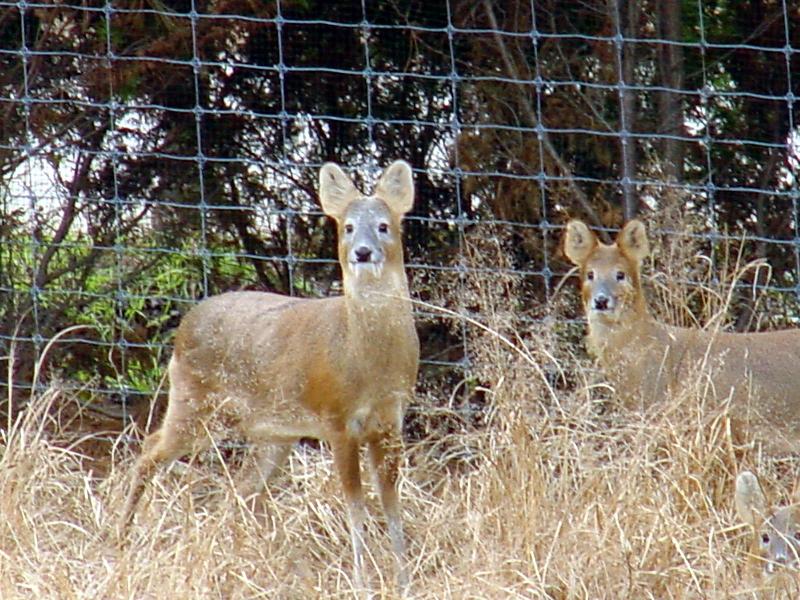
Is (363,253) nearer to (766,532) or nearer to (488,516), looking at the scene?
(488,516)

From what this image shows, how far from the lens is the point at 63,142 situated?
9.17 m

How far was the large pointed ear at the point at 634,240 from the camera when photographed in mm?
8266

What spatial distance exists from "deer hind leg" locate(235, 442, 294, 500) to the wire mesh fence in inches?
41.5

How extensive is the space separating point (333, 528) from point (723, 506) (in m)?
1.47

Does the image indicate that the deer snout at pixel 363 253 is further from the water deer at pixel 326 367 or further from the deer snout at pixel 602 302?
the deer snout at pixel 602 302

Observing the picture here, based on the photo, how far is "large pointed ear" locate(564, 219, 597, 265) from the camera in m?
8.39

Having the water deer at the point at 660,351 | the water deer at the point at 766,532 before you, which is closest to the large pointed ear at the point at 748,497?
the water deer at the point at 766,532

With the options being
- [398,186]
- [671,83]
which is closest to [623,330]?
[671,83]

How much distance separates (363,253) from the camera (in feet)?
23.9

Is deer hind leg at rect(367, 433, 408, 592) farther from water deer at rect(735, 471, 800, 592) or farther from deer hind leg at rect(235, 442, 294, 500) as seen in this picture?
water deer at rect(735, 471, 800, 592)

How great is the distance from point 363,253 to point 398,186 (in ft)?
1.37

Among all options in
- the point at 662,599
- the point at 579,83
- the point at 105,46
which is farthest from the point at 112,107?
the point at 662,599

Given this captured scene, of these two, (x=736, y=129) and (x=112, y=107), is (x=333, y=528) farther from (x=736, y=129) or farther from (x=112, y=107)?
(x=736, y=129)

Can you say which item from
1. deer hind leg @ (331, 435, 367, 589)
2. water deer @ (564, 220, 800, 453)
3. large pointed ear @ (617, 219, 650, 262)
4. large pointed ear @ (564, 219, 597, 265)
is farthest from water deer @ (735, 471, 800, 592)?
large pointed ear @ (564, 219, 597, 265)
